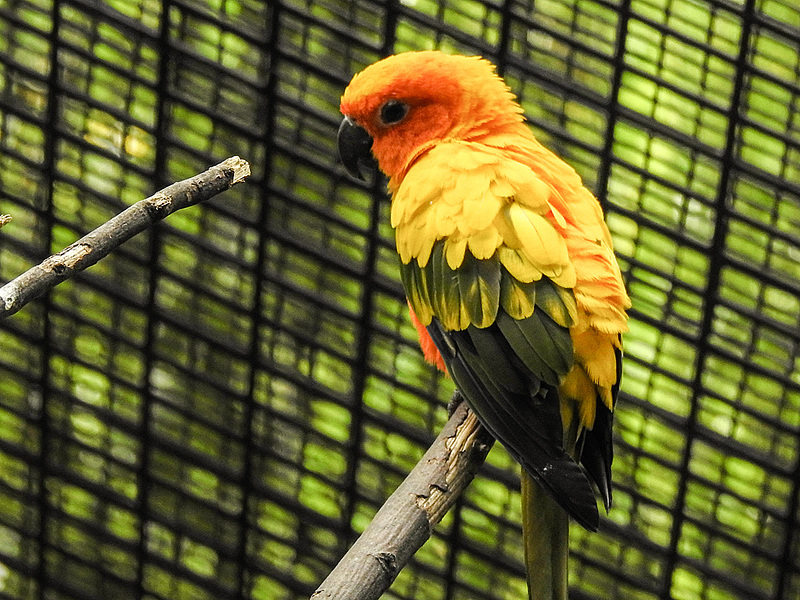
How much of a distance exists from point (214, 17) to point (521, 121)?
2.60 feet

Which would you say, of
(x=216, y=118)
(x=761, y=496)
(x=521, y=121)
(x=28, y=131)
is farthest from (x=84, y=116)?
(x=761, y=496)

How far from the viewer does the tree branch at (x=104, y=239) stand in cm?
96

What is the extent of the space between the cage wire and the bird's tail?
66 centimetres

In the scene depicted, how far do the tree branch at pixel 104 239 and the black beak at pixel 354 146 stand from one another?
2.22ft

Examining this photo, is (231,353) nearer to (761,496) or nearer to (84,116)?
(84,116)

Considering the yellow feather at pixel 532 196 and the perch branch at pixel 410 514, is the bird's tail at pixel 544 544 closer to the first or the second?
the perch branch at pixel 410 514

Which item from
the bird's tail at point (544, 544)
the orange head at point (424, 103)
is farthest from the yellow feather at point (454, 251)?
the bird's tail at point (544, 544)

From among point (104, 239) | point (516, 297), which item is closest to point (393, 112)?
point (516, 297)

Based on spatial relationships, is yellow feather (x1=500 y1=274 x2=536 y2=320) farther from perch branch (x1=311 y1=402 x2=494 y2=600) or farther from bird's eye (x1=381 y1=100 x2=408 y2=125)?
bird's eye (x1=381 y1=100 x2=408 y2=125)

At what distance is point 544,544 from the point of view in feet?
4.88

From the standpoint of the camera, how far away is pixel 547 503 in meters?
1.50

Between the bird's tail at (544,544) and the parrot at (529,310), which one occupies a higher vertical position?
the parrot at (529,310)

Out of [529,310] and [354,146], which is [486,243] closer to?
[529,310]

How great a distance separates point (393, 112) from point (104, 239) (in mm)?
795
